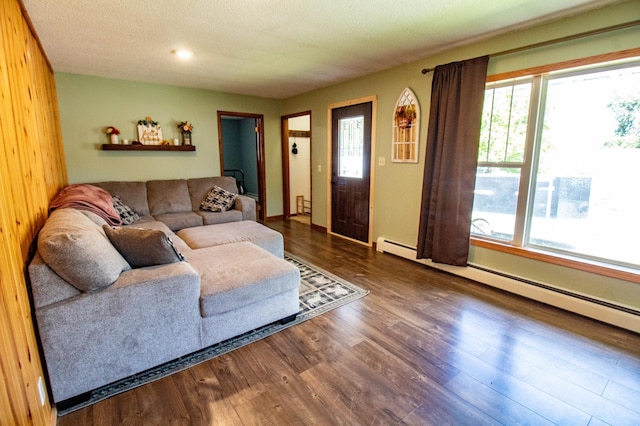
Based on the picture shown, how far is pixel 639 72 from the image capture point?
215 cm

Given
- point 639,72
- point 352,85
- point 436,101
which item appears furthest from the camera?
point 352,85

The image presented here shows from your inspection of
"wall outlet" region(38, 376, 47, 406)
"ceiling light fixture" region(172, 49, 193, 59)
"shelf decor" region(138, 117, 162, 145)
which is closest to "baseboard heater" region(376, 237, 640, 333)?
"wall outlet" region(38, 376, 47, 406)

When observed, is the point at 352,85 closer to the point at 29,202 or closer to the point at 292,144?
the point at 292,144

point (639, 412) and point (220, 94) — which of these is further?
point (220, 94)

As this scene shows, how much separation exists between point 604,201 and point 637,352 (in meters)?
1.10

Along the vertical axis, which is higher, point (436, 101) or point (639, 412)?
point (436, 101)

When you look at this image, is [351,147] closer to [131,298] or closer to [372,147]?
[372,147]

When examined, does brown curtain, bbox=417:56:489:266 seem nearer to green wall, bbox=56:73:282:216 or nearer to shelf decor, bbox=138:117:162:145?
green wall, bbox=56:73:282:216

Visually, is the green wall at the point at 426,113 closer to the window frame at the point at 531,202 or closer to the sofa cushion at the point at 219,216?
the window frame at the point at 531,202

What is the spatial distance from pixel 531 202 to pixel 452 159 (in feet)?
2.61

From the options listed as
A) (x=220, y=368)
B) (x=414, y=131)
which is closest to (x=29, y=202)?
(x=220, y=368)

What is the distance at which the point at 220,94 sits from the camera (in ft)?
16.5

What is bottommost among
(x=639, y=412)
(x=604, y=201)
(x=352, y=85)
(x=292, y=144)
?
(x=639, y=412)

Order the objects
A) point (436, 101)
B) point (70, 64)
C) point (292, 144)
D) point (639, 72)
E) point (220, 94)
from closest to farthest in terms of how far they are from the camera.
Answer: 1. point (639, 72)
2. point (436, 101)
3. point (70, 64)
4. point (220, 94)
5. point (292, 144)
